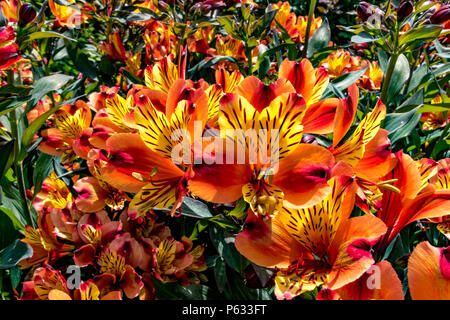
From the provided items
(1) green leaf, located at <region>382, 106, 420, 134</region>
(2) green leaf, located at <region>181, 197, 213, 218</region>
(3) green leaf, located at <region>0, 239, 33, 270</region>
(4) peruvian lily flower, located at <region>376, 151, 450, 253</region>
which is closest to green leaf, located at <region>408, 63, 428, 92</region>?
(1) green leaf, located at <region>382, 106, 420, 134</region>

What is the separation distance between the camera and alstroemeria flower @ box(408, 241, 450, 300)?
456 millimetres

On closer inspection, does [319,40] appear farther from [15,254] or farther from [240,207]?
[15,254]

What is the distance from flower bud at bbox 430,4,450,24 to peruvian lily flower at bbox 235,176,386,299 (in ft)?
2.76

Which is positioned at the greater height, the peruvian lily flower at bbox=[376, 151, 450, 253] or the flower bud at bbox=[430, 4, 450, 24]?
the flower bud at bbox=[430, 4, 450, 24]

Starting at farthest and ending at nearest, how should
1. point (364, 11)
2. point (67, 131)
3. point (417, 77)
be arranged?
point (417, 77), point (364, 11), point (67, 131)

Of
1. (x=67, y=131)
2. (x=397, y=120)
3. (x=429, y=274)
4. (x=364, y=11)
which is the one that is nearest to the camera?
(x=429, y=274)

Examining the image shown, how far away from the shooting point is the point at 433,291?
0.46m

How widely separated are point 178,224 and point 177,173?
0.46 m

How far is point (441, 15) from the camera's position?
3.55 ft

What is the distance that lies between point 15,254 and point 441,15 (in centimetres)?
126

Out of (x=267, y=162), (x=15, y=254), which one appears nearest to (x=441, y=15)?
(x=267, y=162)

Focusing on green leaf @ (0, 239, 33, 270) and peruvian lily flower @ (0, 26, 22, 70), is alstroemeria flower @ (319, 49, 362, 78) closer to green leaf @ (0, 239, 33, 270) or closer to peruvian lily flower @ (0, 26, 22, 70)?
peruvian lily flower @ (0, 26, 22, 70)

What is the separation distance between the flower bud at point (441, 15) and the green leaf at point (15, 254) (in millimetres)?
1211

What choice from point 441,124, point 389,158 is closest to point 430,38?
point 441,124
